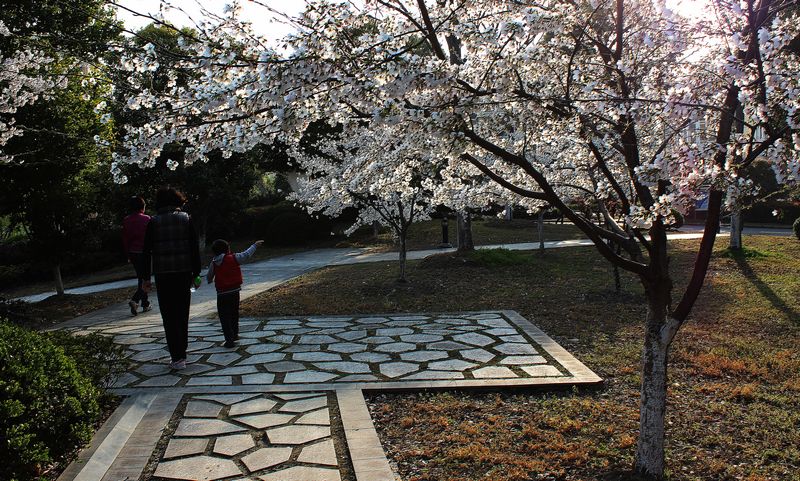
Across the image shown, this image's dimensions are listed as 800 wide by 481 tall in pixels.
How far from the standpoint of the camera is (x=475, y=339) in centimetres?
743

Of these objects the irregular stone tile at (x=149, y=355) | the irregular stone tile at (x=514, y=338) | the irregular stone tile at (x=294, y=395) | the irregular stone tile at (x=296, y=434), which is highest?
the irregular stone tile at (x=149, y=355)

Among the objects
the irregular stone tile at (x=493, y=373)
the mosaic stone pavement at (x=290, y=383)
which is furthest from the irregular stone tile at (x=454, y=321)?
the irregular stone tile at (x=493, y=373)

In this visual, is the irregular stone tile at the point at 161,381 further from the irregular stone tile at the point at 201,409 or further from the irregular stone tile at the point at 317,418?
the irregular stone tile at the point at 317,418

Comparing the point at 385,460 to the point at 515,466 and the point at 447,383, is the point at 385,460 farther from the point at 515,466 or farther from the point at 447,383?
the point at 447,383

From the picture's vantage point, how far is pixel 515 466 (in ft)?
13.2

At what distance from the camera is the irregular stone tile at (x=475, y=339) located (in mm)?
7215

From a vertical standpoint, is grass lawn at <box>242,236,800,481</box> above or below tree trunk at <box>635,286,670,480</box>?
below

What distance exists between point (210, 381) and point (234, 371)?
0.37 m

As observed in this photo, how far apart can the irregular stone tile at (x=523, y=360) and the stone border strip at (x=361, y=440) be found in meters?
1.76

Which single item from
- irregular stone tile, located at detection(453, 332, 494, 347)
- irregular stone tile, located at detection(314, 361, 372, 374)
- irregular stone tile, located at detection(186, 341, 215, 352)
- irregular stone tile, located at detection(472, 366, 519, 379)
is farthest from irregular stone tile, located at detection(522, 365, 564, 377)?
irregular stone tile, located at detection(186, 341, 215, 352)

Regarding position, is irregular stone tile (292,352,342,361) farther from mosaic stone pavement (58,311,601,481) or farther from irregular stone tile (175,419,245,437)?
irregular stone tile (175,419,245,437)

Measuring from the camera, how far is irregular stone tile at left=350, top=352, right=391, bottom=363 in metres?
6.56

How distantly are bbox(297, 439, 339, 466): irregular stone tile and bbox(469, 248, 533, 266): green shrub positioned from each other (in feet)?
32.9

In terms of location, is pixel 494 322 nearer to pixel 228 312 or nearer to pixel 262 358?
pixel 262 358
